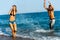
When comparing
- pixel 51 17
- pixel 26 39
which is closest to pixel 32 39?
pixel 26 39

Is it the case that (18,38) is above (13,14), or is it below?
below

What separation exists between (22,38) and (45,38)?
1.55 meters

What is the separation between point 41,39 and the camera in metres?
19.4

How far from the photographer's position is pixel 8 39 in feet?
62.5

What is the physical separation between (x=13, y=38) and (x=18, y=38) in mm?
332

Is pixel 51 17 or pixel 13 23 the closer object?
pixel 13 23

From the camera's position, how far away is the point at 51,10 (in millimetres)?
23297

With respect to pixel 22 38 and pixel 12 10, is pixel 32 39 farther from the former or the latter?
pixel 12 10

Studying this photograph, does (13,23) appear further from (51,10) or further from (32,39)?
(51,10)

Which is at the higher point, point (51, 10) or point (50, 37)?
point (51, 10)

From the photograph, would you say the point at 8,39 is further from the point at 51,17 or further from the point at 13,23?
the point at 51,17

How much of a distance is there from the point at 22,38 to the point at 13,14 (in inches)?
69.2

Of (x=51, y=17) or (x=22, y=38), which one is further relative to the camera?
(x=51, y=17)

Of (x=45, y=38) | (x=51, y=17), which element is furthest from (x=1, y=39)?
(x=51, y=17)
